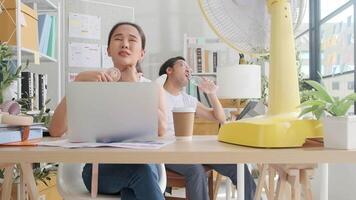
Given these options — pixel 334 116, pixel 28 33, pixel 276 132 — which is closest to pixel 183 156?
pixel 276 132

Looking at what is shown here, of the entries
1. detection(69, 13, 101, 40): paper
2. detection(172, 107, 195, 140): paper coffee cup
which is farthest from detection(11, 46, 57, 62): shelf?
detection(172, 107, 195, 140): paper coffee cup

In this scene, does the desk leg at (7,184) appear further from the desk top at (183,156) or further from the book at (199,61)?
the book at (199,61)

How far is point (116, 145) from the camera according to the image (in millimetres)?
847

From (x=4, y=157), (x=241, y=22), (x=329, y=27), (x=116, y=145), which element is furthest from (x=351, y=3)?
(x=4, y=157)

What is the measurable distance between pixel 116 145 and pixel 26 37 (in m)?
1.94

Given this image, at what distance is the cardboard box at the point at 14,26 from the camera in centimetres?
237

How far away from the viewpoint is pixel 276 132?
845mm

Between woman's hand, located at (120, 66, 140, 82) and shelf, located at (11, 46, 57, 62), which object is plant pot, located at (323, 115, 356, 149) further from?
shelf, located at (11, 46, 57, 62)

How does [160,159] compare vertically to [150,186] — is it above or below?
above

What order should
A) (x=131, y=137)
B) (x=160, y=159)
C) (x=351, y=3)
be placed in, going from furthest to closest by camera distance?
(x=351, y=3), (x=131, y=137), (x=160, y=159)

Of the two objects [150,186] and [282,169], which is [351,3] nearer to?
[282,169]

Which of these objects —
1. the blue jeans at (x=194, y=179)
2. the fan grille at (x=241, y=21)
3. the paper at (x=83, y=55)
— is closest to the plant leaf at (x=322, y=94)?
the fan grille at (x=241, y=21)

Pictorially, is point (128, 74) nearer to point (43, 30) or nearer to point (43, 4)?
point (43, 30)

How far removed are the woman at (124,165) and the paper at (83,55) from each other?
7.14 ft
